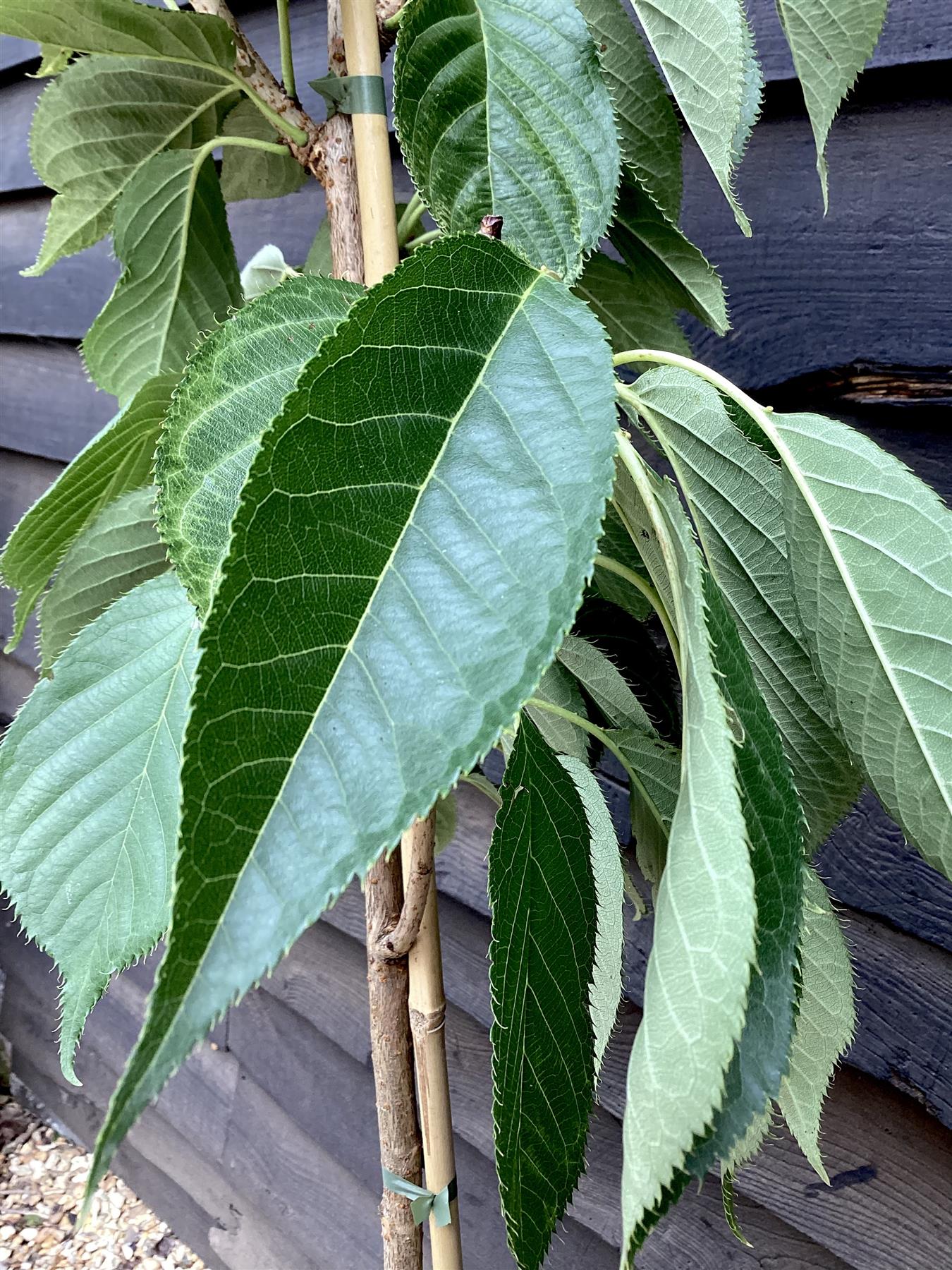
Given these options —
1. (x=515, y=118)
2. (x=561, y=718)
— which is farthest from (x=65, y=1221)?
(x=515, y=118)

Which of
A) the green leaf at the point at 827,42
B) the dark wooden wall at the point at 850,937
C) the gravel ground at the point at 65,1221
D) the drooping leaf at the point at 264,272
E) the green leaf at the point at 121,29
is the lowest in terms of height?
the gravel ground at the point at 65,1221

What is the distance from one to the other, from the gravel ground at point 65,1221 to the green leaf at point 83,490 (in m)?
1.34

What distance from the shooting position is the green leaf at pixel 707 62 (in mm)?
328

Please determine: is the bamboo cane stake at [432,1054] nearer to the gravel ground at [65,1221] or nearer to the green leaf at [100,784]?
the green leaf at [100,784]

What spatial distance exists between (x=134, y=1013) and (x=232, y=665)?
59.4 inches

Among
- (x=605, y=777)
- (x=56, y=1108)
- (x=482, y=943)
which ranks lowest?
(x=56, y=1108)

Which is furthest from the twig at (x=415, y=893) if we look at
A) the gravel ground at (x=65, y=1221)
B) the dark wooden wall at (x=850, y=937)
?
the gravel ground at (x=65, y=1221)

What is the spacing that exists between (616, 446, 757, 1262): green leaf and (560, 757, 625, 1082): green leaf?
14 centimetres

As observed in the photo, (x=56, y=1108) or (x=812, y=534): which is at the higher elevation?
(x=812, y=534)

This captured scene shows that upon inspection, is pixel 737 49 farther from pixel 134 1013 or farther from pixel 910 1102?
pixel 134 1013

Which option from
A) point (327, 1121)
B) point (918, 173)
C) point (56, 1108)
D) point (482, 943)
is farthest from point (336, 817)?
point (56, 1108)

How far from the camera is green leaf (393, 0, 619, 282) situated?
1.09 feet

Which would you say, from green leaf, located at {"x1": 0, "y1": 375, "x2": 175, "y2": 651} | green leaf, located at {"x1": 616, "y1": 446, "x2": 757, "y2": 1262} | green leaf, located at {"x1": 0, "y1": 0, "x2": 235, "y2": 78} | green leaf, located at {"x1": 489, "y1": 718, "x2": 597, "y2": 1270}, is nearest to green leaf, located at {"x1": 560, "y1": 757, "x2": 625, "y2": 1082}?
green leaf, located at {"x1": 489, "y1": 718, "x2": 597, "y2": 1270}

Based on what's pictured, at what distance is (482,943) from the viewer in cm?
99
